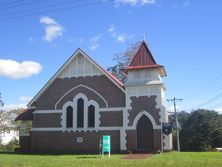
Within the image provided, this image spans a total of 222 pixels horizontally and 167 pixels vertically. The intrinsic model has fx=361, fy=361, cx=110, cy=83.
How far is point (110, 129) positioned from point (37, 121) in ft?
24.8

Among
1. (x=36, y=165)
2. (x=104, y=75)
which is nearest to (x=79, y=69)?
(x=104, y=75)

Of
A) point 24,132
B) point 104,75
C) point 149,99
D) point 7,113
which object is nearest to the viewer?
point 149,99

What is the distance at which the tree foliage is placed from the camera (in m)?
63.2

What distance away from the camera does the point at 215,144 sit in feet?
209

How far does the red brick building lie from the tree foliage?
3199cm

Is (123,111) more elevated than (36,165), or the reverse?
(123,111)

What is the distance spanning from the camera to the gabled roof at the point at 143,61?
108 ft

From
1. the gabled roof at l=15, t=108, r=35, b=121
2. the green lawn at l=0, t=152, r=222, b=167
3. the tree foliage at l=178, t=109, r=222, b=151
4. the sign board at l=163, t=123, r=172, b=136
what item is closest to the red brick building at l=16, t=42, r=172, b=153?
the sign board at l=163, t=123, r=172, b=136

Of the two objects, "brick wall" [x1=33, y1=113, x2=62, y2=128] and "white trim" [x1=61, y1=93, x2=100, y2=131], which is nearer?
"white trim" [x1=61, y1=93, x2=100, y2=131]

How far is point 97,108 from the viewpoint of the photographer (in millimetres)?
33531

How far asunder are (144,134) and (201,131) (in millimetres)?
36500

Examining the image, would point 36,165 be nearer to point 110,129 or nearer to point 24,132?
point 110,129

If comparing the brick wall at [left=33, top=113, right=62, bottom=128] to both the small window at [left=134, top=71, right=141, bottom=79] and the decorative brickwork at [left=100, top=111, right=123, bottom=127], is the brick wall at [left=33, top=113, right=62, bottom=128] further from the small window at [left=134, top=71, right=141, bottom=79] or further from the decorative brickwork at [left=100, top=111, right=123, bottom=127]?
the small window at [left=134, top=71, right=141, bottom=79]

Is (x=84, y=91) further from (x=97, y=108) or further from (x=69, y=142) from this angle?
(x=69, y=142)
